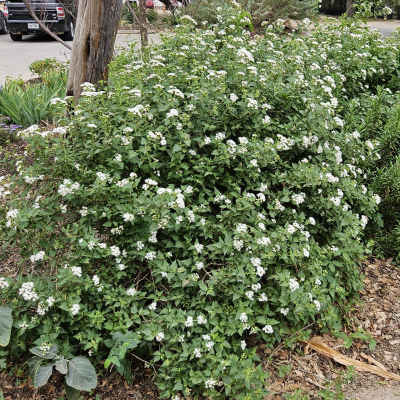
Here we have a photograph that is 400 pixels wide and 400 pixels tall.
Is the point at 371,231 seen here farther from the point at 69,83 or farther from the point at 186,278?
the point at 69,83

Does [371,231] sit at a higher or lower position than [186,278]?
lower

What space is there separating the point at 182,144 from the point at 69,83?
2.33 metres

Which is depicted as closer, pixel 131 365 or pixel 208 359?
pixel 208 359

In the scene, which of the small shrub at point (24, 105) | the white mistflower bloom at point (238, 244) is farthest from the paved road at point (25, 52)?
the white mistflower bloom at point (238, 244)

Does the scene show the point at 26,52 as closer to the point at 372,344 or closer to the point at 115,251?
the point at 115,251

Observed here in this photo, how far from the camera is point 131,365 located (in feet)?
8.71

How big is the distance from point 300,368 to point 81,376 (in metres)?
1.44

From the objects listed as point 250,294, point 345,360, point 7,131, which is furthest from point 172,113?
point 7,131

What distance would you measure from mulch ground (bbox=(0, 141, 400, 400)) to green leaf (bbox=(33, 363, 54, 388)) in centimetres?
30

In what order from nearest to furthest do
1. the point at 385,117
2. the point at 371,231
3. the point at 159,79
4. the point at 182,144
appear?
the point at 182,144 < the point at 159,79 < the point at 371,231 < the point at 385,117

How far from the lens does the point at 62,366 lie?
225 centimetres

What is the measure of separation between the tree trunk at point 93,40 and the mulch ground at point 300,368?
73.4 inches

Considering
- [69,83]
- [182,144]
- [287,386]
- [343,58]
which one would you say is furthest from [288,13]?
[287,386]

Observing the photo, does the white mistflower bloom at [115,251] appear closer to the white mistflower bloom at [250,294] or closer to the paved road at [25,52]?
the white mistflower bloom at [250,294]
